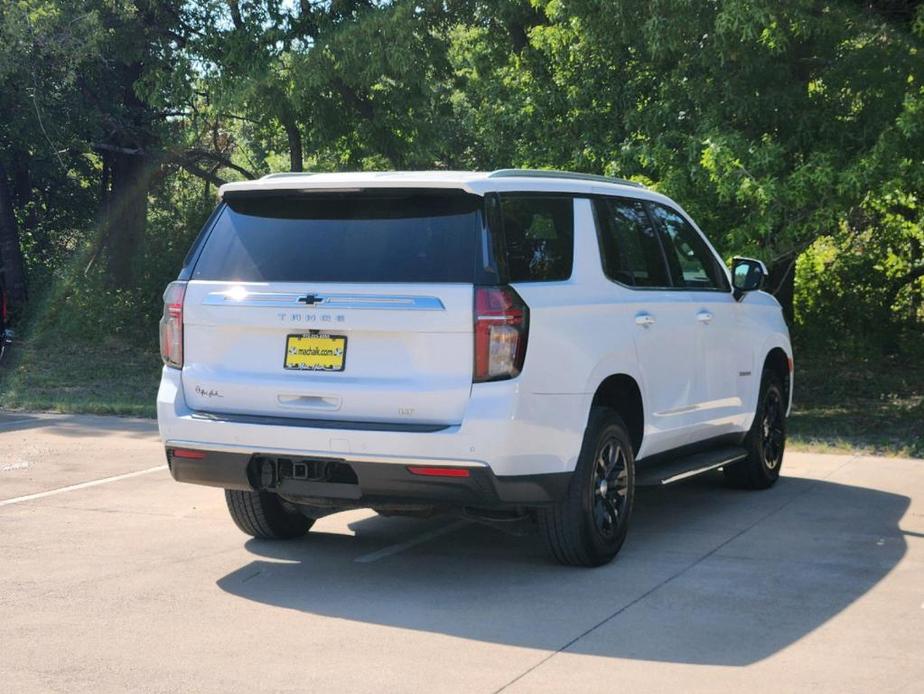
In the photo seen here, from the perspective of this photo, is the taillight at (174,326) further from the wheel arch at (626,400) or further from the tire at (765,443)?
the tire at (765,443)

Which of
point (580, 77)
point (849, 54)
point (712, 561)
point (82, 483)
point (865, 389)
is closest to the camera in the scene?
point (712, 561)

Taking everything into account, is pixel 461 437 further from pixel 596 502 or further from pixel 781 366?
pixel 781 366

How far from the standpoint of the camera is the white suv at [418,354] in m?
6.11

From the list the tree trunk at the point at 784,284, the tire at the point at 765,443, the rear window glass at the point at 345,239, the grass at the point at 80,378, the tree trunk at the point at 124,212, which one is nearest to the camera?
the rear window glass at the point at 345,239

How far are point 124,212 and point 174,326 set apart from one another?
19.3m

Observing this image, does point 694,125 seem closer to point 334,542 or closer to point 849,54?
point 849,54

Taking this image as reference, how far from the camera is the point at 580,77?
1572 cm

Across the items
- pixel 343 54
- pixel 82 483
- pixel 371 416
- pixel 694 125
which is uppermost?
pixel 343 54

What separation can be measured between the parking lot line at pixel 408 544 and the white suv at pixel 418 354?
0.38 metres

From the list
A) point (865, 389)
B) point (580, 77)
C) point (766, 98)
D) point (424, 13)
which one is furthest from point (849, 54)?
point (424, 13)

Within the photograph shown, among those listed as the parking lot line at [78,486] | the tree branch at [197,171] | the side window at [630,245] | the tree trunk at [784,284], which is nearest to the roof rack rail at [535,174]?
the side window at [630,245]

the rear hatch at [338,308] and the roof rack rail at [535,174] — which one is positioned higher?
the roof rack rail at [535,174]

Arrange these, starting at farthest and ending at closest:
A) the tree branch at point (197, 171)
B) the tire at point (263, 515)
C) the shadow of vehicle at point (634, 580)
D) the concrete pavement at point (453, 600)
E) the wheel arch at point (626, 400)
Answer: the tree branch at point (197, 171) < the tire at point (263, 515) < the wheel arch at point (626, 400) < the shadow of vehicle at point (634, 580) < the concrete pavement at point (453, 600)

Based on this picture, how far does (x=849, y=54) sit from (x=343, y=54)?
744 centimetres
